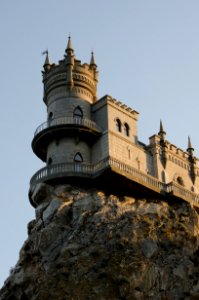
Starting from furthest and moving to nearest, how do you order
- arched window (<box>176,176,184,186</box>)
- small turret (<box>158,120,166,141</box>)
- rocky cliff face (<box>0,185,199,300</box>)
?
small turret (<box>158,120,166,141</box>)
arched window (<box>176,176,184,186</box>)
rocky cliff face (<box>0,185,199,300</box>)

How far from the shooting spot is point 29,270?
50.6 metres

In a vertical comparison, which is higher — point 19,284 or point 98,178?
point 98,178

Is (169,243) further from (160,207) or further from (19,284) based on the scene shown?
(19,284)

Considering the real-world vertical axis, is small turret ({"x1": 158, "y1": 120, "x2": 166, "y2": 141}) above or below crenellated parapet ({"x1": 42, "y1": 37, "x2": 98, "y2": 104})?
below

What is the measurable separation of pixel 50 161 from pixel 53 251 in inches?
353

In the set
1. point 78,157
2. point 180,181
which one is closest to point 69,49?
point 78,157

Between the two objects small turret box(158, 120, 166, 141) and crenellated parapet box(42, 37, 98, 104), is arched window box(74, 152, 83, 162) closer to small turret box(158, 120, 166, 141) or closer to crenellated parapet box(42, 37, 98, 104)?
crenellated parapet box(42, 37, 98, 104)

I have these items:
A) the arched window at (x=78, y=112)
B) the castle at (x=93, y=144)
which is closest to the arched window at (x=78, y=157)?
the castle at (x=93, y=144)

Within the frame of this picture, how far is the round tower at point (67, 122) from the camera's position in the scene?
5469 cm

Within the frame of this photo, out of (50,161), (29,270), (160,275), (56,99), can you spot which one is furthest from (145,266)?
(56,99)

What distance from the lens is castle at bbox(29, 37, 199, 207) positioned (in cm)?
Result: 5447

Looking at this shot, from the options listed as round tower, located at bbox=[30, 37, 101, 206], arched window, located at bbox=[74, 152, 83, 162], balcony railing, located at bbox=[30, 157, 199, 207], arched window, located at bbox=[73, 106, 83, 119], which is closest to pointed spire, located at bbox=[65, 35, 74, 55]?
round tower, located at bbox=[30, 37, 101, 206]

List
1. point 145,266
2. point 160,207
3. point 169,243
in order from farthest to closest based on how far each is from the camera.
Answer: point 160,207
point 169,243
point 145,266

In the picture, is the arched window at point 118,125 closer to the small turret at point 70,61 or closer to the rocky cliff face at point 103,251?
the small turret at point 70,61
